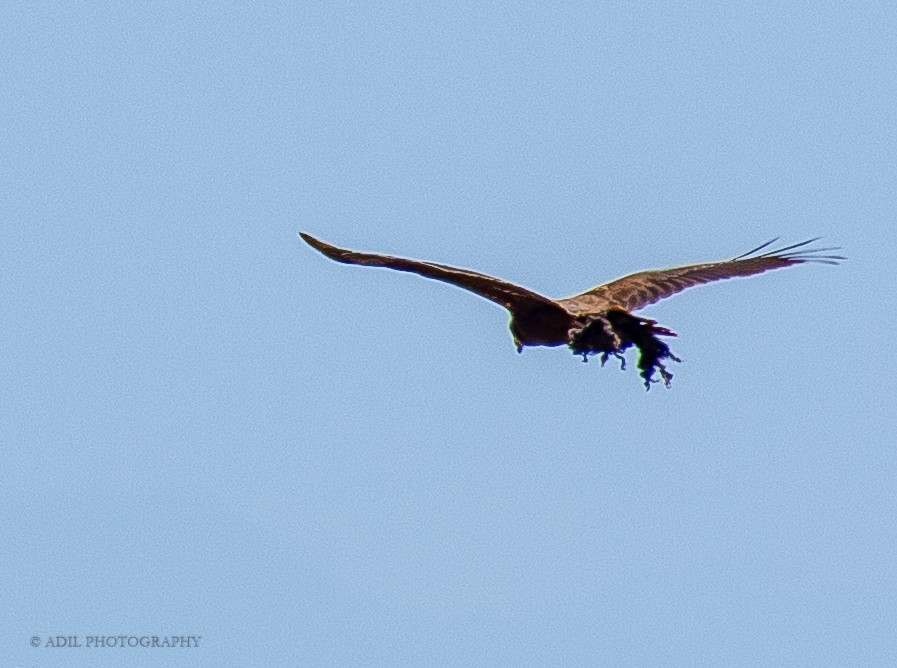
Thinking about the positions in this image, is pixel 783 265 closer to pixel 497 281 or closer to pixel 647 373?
pixel 647 373

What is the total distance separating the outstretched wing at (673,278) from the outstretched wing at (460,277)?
1378mm

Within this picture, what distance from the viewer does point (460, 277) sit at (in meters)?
21.7

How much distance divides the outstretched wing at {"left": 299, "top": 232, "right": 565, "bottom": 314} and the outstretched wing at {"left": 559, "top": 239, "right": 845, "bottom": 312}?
1.38 metres

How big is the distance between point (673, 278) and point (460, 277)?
225 inches

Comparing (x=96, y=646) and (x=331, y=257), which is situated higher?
(x=331, y=257)

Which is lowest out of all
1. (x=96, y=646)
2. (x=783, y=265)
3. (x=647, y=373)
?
(x=96, y=646)

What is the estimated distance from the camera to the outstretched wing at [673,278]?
82.2 ft

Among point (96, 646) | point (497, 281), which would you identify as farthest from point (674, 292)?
point (96, 646)

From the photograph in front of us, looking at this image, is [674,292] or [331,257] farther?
[674,292]

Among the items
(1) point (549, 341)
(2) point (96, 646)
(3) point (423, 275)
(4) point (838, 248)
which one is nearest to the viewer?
(3) point (423, 275)

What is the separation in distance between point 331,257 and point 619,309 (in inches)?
150

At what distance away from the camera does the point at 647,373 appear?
2291 centimetres

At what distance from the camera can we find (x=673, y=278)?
26.4 metres

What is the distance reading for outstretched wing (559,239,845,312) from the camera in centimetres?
2506
